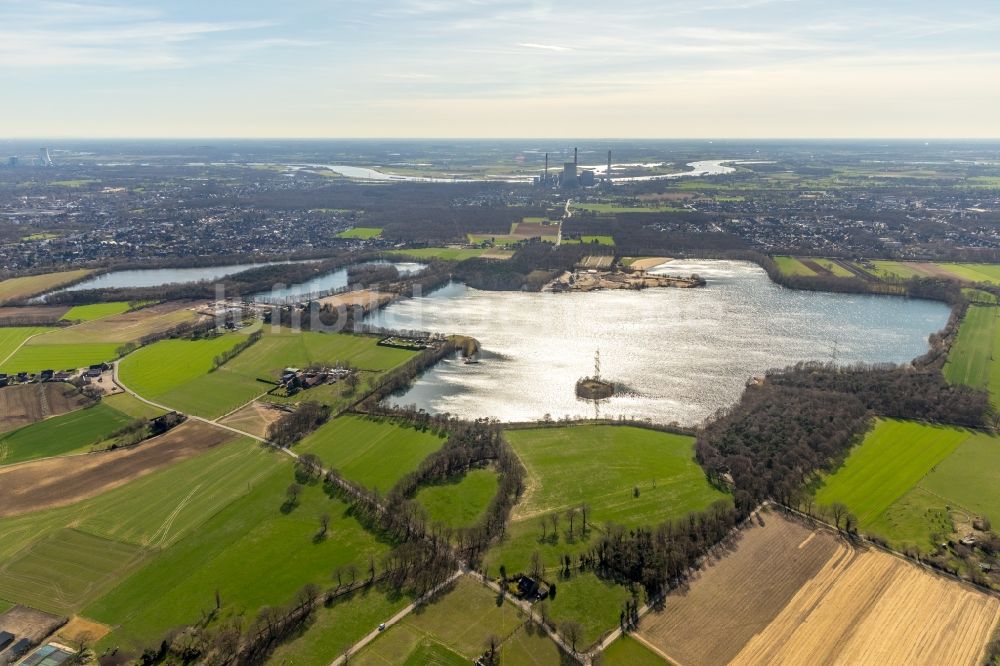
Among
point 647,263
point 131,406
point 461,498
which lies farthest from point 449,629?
point 647,263

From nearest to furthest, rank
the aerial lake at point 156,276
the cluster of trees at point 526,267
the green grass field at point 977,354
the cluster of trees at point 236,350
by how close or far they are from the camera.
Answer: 1. the green grass field at point 977,354
2. the cluster of trees at point 236,350
3. the cluster of trees at point 526,267
4. the aerial lake at point 156,276

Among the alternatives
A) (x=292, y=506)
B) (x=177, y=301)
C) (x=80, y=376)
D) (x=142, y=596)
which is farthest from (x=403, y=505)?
(x=177, y=301)

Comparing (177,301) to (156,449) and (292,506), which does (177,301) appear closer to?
(156,449)

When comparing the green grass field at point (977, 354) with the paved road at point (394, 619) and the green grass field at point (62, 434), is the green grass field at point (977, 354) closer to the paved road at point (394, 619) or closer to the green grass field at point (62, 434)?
the paved road at point (394, 619)

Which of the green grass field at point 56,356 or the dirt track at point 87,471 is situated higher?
the green grass field at point 56,356

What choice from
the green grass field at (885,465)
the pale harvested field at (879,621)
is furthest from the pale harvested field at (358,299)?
the pale harvested field at (879,621)

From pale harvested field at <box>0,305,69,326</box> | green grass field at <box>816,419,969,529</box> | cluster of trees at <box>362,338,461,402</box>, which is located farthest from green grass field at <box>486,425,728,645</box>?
pale harvested field at <box>0,305,69,326</box>
